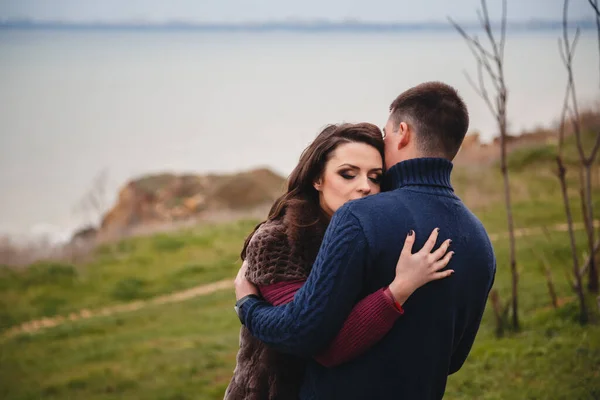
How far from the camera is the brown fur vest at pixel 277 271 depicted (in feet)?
8.23

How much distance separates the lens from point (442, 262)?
7.50 ft

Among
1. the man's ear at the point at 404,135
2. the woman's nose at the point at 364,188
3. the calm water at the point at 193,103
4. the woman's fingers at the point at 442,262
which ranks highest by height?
the calm water at the point at 193,103

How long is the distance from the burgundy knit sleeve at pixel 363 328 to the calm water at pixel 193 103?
12946 millimetres

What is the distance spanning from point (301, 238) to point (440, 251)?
0.56 meters

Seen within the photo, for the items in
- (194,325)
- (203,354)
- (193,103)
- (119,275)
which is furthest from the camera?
(193,103)

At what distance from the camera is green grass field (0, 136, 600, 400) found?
19.9 feet

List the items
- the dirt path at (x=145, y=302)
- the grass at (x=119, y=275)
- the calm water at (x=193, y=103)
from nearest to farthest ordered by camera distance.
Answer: the dirt path at (x=145, y=302) → the grass at (x=119, y=275) → the calm water at (x=193, y=103)

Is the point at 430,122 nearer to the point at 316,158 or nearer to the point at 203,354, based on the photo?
the point at 316,158

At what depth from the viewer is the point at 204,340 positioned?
9523 millimetres

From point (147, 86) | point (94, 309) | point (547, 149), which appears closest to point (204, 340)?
point (94, 309)

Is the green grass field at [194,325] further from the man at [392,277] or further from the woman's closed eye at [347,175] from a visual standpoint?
the woman's closed eye at [347,175]

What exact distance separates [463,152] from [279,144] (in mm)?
10968

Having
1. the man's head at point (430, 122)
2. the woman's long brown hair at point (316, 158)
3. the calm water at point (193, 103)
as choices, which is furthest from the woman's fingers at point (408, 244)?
the calm water at point (193, 103)

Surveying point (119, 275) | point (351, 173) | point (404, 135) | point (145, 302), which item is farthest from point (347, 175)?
point (119, 275)
